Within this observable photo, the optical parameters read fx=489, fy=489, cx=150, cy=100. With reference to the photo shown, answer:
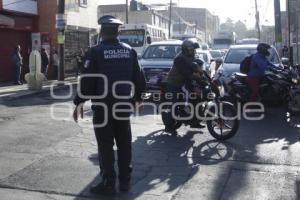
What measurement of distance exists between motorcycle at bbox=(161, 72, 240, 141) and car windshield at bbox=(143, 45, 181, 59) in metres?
6.52

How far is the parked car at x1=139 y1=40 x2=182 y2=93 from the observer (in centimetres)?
1370

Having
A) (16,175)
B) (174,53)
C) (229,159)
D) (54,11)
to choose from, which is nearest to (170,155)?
(229,159)

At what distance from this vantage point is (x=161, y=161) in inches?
275

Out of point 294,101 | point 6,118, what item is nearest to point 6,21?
point 6,118

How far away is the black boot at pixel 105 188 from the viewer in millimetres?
5422

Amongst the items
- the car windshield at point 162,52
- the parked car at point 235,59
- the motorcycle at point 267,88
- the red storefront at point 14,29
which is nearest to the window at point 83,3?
the red storefront at point 14,29

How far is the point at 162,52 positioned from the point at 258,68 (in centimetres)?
476

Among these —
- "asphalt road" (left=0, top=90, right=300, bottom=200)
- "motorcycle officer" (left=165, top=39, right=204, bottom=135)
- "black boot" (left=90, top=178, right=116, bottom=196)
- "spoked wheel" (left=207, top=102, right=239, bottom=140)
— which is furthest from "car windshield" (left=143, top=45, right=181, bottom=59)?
"black boot" (left=90, top=178, right=116, bottom=196)

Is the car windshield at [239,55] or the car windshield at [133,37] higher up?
the car windshield at [133,37]

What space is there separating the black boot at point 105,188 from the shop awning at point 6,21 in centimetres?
1587

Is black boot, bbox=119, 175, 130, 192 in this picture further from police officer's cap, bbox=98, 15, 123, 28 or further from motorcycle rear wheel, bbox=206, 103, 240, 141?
motorcycle rear wheel, bbox=206, 103, 240, 141

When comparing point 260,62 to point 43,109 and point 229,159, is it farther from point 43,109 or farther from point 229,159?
point 43,109

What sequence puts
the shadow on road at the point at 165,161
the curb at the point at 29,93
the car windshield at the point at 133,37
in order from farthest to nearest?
the car windshield at the point at 133,37 < the curb at the point at 29,93 < the shadow on road at the point at 165,161

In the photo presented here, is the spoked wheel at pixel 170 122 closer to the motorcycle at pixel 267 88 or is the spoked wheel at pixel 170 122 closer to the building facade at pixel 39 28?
the motorcycle at pixel 267 88
